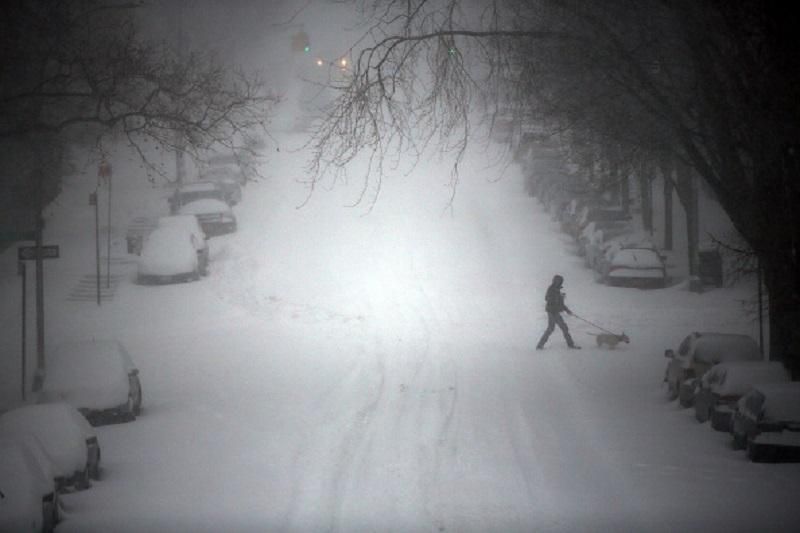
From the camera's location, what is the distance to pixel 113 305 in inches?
1096

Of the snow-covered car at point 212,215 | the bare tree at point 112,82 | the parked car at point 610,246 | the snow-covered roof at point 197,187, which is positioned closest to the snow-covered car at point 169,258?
the snow-covered car at point 212,215

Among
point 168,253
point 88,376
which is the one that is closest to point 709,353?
point 88,376

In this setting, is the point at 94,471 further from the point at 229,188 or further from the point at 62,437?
the point at 229,188

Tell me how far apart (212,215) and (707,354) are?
85.1 feet

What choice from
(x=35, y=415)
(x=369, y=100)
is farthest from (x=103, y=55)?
(x=35, y=415)

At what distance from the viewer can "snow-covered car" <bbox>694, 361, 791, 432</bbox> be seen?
1271 centimetres

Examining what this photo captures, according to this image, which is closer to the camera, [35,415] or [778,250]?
[35,415]

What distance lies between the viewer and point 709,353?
15125 millimetres

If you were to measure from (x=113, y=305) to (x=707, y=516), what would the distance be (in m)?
22.4

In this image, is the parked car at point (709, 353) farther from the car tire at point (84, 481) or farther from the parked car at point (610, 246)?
the parked car at point (610, 246)

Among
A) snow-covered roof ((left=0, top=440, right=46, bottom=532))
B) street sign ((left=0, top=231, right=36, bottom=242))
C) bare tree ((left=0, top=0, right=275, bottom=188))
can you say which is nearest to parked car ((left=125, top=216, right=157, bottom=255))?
street sign ((left=0, top=231, right=36, bottom=242))

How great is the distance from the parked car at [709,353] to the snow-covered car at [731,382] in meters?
1.46

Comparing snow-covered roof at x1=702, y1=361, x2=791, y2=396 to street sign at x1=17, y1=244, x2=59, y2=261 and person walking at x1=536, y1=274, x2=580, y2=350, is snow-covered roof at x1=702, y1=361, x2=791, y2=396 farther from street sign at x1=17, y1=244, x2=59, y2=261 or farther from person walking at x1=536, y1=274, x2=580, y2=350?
street sign at x1=17, y1=244, x2=59, y2=261

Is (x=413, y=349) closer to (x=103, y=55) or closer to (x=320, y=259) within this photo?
(x=103, y=55)
